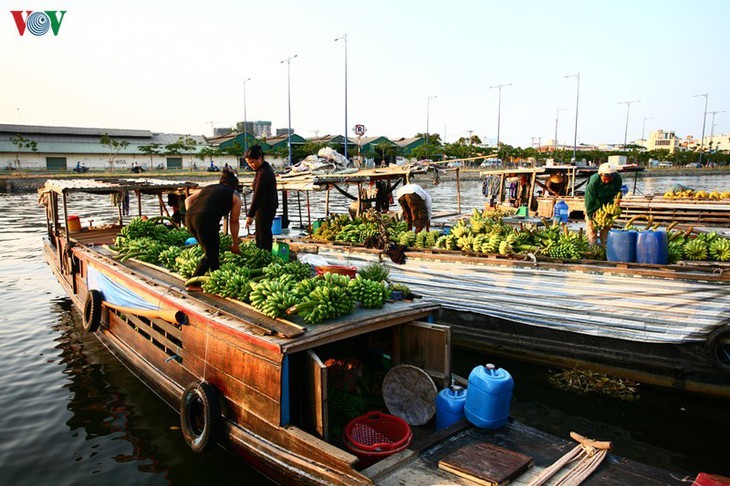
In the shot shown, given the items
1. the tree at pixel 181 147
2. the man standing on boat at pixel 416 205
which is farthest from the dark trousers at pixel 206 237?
→ the tree at pixel 181 147

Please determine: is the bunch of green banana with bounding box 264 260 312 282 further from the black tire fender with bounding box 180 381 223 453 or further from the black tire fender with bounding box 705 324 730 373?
the black tire fender with bounding box 705 324 730 373

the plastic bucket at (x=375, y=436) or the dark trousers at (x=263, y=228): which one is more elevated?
the dark trousers at (x=263, y=228)

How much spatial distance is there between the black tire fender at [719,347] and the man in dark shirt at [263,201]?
6342 mm

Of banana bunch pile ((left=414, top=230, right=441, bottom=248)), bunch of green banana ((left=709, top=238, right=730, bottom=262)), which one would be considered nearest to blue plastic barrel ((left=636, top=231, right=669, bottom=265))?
bunch of green banana ((left=709, top=238, right=730, bottom=262))

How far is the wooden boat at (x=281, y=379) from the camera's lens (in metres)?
4.04

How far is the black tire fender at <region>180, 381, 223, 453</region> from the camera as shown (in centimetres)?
495

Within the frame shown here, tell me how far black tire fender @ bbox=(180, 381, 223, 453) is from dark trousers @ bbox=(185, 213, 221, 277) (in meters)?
1.70

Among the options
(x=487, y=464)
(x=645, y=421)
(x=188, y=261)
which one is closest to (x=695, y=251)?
(x=645, y=421)

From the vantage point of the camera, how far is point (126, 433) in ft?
20.7

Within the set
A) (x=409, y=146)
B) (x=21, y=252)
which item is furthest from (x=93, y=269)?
(x=409, y=146)

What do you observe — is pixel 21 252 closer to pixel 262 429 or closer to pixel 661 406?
pixel 262 429

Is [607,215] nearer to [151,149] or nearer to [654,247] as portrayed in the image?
[654,247]

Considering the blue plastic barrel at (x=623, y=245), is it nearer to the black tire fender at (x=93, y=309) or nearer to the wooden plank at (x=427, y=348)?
the wooden plank at (x=427, y=348)

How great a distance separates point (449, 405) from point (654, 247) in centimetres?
448
